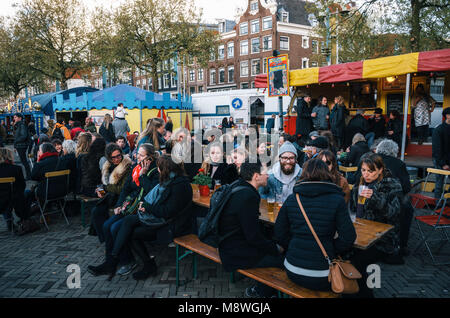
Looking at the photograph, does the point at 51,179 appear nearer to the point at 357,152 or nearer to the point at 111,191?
the point at 111,191

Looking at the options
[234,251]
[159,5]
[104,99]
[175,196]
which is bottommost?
[234,251]

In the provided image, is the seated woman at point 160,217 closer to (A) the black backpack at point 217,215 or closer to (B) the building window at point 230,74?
(A) the black backpack at point 217,215

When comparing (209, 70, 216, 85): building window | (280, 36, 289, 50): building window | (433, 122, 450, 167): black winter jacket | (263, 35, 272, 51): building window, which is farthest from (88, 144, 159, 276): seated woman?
(209, 70, 216, 85): building window

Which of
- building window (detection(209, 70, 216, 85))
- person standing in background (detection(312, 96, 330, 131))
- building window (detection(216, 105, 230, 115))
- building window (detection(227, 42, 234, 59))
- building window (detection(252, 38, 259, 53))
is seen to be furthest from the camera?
building window (detection(209, 70, 216, 85))

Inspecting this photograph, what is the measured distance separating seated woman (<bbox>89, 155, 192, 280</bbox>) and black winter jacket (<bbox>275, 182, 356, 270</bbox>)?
4.75 feet

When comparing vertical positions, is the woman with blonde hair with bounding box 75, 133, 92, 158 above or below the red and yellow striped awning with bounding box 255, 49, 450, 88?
below

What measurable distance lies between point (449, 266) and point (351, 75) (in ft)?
17.1

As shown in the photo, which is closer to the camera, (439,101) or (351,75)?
(351,75)

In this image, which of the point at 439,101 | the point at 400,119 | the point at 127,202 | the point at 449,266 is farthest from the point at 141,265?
the point at 439,101

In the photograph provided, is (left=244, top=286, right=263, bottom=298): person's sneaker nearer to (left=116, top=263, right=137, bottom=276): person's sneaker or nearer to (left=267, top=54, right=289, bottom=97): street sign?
(left=116, top=263, right=137, bottom=276): person's sneaker

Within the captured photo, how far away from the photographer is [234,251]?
9.28 ft

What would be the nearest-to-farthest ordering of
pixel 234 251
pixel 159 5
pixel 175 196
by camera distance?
pixel 234 251, pixel 175 196, pixel 159 5

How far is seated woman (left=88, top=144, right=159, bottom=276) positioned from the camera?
3.81 m

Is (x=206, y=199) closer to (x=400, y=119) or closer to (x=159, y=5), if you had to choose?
(x=400, y=119)
